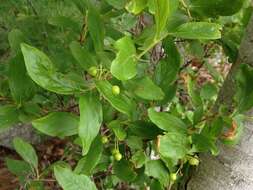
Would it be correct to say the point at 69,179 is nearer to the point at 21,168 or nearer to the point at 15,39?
the point at 15,39

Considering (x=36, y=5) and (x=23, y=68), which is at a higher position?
(x=23, y=68)

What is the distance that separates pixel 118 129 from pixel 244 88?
0.68ft

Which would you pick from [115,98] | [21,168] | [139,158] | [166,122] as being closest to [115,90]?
[115,98]

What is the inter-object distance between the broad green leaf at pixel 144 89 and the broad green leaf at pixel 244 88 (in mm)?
119

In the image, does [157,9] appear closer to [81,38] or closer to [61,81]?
[61,81]

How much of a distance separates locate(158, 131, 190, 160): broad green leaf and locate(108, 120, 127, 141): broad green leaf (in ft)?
0.29

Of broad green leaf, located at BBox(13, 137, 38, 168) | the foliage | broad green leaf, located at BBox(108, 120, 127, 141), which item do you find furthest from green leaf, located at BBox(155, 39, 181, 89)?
broad green leaf, located at BBox(13, 137, 38, 168)

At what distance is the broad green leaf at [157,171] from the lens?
826mm

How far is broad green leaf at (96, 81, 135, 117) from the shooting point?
0.62 meters

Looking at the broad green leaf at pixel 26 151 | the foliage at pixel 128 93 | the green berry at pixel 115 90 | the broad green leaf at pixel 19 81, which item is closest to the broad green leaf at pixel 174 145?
the foliage at pixel 128 93

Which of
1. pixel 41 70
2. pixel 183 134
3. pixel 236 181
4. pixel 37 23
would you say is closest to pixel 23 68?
pixel 41 70

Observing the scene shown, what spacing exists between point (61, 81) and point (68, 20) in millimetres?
274

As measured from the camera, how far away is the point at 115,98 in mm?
643

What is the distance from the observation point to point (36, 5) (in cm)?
200
